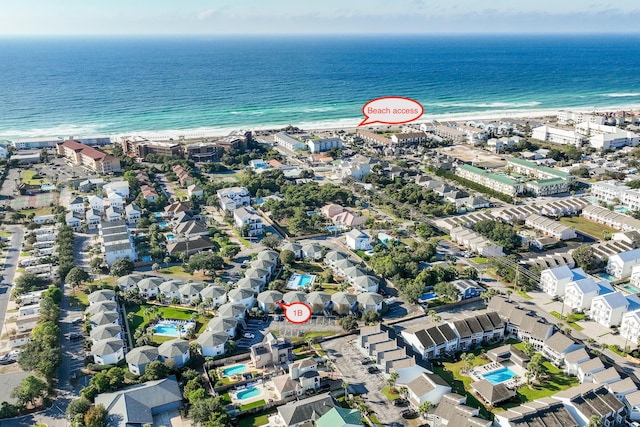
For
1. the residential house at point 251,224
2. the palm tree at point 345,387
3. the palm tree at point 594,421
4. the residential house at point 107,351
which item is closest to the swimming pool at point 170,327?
the residential house at point 107,351

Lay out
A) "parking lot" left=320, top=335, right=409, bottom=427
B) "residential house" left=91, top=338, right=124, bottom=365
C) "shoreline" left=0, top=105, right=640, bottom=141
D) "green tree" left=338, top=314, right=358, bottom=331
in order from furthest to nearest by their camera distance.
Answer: "shoreline" left=0, top=105, right=640, bottom=141, "green tree" left=338, top=314, right=358, bottom=331, "residential house" left=91, top=338, right=124, bottom=365, "parking lot" left=320, top=335, right=409, bottom=427

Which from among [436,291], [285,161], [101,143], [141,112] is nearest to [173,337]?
[436,291]

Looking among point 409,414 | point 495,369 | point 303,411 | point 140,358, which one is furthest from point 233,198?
point 409,414

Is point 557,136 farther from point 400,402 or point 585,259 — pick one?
point 400,402

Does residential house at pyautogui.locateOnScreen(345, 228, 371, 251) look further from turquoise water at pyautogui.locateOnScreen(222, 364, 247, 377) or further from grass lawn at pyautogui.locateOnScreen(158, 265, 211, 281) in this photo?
turquoise water at pyautogui.locateOnScreen(222, 364, 247, 377)

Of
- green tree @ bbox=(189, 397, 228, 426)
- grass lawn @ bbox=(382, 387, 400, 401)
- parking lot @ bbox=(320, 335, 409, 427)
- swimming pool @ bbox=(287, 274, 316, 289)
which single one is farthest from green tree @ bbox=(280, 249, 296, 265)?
green tree @ bbox=(189, 397, 228, 426)

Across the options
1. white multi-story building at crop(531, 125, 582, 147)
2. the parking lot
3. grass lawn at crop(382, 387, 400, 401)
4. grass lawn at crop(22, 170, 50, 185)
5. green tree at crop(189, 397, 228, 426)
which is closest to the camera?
green tree at crop(189, 397, 228, 426)
